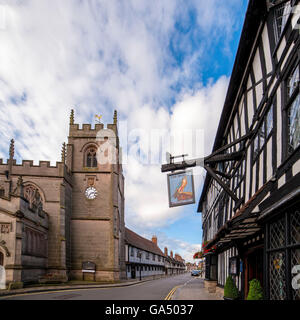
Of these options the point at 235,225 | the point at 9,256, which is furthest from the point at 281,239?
the point at 9,256

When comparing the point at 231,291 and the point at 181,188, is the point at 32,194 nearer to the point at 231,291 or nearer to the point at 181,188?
the point at 181,188

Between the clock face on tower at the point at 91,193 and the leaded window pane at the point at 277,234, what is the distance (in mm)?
27454

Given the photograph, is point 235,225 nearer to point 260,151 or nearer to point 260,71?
point 260,151

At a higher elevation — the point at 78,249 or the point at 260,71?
the point at 260,71

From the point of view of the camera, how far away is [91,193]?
3306cm

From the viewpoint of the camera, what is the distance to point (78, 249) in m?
31.3

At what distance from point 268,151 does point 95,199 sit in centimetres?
2662

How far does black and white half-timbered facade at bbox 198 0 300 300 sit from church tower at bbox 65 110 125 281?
20915mm

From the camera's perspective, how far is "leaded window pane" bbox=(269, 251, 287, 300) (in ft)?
20.4

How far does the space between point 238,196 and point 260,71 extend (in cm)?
440

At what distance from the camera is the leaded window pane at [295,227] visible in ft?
18.0

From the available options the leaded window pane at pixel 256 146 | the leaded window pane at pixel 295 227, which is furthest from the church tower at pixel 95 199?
the leaded window pane at pixel 295 227

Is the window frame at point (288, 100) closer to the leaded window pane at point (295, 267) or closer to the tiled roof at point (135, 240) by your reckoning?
the leaded window pane at point (295, 267)

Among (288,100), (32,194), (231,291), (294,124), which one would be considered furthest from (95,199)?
(294,124)
